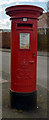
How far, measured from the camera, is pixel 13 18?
3604 millimetres

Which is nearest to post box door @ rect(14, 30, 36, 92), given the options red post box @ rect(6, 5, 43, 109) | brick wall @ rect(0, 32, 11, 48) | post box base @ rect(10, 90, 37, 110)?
red post box @ rect(6, 5, 43, 109)

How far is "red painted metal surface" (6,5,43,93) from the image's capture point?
3.54 m

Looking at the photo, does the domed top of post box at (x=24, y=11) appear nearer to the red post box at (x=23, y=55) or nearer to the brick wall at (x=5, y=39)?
the red post box at (x=23, y=55)

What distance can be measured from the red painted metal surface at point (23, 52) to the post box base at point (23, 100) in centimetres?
9

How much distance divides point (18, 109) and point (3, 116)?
412 millimetres

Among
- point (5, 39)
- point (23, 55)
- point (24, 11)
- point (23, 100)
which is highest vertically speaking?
point (24, 11)

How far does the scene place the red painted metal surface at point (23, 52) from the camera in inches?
139

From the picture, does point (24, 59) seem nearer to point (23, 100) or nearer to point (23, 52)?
point (23, 52)

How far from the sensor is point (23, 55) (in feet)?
11.9

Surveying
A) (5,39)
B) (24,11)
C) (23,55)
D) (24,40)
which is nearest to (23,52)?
(23,55)

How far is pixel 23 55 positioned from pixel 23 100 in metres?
0.97

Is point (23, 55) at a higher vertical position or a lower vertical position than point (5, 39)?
higher

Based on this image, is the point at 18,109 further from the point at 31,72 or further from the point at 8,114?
the point at 31,72

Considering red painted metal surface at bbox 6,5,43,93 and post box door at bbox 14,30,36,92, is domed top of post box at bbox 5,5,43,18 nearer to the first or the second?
red painted metal surface at bbox 6,5,43,93
